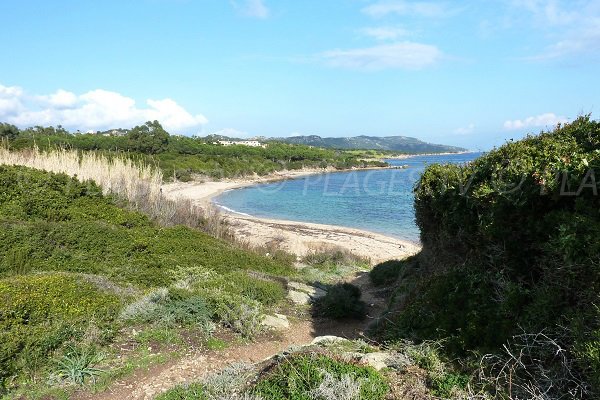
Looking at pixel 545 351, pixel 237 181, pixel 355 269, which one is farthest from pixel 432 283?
pixel 237 181

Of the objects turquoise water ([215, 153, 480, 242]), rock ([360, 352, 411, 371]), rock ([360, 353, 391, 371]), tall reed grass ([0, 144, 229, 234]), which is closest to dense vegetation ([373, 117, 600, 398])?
rock ([360, 352, 411, 371])

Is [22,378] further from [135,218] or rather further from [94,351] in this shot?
[135,218]

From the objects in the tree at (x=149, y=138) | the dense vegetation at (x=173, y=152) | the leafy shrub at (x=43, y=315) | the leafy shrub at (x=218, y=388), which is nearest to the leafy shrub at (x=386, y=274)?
the leafy shrub at (x=43, y=315)

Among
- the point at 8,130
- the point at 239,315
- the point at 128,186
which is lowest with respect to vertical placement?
the point at 239,315

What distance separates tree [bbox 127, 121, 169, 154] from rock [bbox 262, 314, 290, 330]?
56161 millimetres

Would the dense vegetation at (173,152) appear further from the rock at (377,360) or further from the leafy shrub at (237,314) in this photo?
the rock at (377,360)

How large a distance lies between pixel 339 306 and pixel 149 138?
57.8 metres

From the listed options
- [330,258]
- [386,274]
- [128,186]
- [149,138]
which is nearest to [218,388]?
[386,274]

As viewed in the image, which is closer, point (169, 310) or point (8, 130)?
point (169, 310)

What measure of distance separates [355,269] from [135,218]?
8311mm

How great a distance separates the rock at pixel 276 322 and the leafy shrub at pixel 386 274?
5.47 meters

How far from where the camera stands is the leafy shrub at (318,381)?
4285 millimetres

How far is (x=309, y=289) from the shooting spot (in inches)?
454

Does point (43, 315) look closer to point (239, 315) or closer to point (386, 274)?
point (239, 315)
